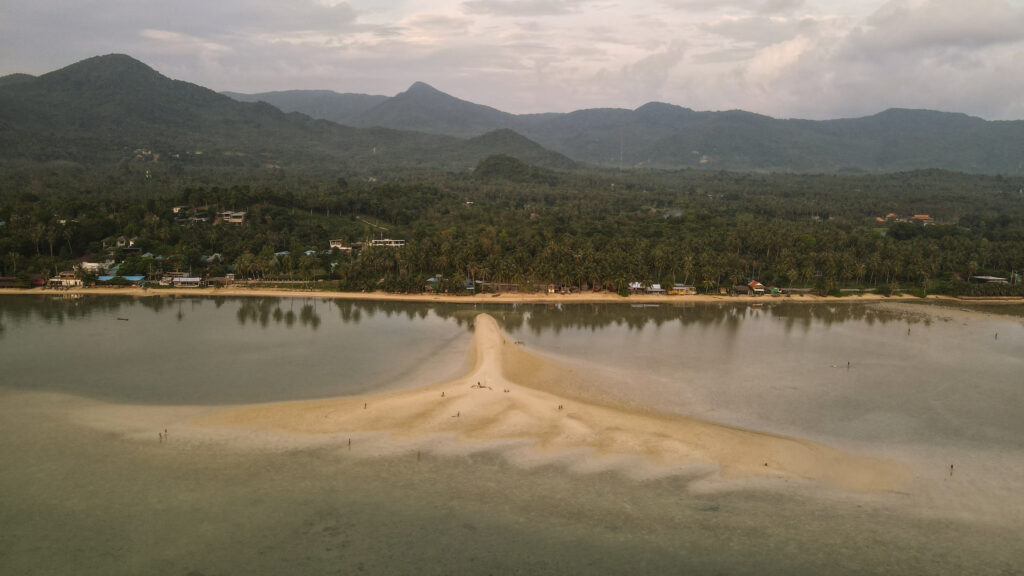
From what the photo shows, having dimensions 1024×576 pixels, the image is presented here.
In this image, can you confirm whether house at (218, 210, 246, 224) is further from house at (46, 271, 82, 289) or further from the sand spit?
the sand spit

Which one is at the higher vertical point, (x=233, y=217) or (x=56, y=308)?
(x=233, y=217)

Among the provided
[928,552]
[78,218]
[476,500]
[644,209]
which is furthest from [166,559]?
[644,209]

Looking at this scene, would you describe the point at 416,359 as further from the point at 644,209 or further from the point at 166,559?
the point at 644,209

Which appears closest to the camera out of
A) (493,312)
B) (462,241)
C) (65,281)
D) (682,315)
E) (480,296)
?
(493,312)

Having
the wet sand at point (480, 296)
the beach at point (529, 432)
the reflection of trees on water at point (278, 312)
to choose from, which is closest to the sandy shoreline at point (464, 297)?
the wet sand at point (480, 296)

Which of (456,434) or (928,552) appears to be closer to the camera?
(928,552)

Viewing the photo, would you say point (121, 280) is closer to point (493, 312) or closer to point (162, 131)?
point (493, 312)

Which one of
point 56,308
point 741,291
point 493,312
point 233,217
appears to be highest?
point 233,217

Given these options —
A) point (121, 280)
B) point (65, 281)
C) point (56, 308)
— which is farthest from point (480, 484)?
point (65, 281)
